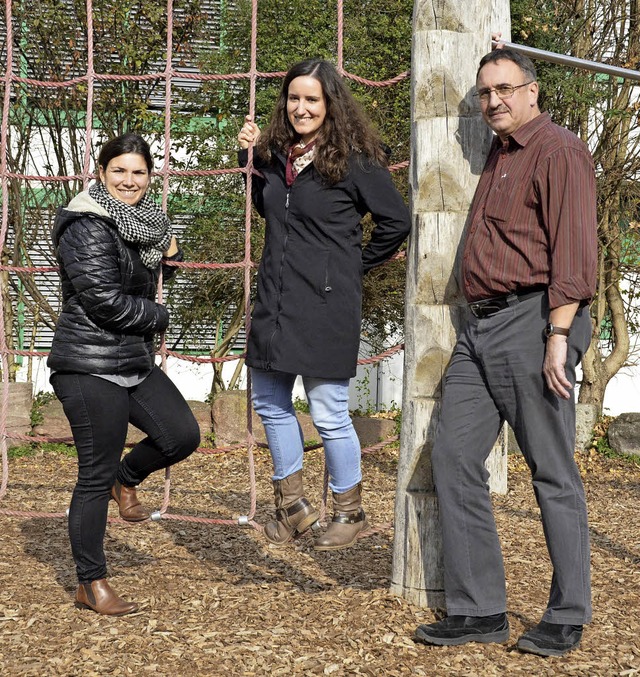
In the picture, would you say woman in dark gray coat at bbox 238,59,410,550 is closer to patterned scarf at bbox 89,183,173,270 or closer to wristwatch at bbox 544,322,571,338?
patterned scarf at bbox 89,183,173,270

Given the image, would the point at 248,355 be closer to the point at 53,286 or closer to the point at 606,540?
the point at 606,540

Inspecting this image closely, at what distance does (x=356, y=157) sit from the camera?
11.5 ft

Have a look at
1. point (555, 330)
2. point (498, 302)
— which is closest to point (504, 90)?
point (498, 302)

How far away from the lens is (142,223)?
363cm

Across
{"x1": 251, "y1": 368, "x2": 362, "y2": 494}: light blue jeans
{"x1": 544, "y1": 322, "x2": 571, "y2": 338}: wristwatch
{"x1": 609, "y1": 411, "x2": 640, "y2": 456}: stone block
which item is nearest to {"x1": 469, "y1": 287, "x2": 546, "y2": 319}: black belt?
{"x1": 544, "y1": 322, "x2": 571, "y2": 338}: wristwatch

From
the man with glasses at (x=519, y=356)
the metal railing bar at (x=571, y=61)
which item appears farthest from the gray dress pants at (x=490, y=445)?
the metal railing bar at (x=571, y=61)

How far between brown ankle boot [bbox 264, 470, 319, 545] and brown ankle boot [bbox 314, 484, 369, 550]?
9cm

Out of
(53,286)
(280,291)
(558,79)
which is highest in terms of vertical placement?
(558,79)

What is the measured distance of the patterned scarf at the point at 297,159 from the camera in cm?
354

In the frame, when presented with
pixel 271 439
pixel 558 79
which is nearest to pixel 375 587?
pixel 271 439

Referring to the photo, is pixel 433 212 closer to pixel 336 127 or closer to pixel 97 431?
pixel 336 127

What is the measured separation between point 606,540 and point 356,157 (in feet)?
9.41

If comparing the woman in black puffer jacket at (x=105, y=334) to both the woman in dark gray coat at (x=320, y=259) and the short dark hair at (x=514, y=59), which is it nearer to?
the woman in dark gray coat at (x=320, y=259)

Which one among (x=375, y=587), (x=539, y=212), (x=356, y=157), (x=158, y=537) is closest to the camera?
(x=539, y=212)
